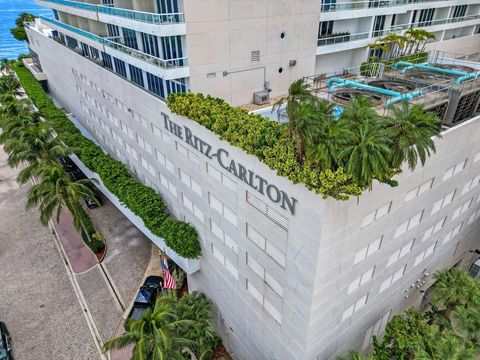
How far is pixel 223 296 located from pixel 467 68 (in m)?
26.8

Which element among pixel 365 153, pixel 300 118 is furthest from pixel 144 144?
pixel 365 153

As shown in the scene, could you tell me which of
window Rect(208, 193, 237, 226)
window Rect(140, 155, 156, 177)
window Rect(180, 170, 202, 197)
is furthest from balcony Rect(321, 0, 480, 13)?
window Rect(208, 193, 237, 226)

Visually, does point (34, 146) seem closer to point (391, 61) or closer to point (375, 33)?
point (391, 61)

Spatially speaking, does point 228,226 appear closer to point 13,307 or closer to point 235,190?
point 235,190

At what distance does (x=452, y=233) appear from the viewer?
24484 millimetres

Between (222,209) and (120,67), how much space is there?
20.7 metres

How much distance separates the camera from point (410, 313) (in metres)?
20.6

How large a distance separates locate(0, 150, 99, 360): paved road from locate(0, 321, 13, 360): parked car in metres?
0.45

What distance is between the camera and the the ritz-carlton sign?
14.2 m

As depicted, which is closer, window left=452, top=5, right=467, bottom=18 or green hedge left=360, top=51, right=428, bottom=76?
green hedge left=360, top=51, right=428, bottom=76

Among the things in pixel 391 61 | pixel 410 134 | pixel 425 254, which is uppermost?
pixel 410 134

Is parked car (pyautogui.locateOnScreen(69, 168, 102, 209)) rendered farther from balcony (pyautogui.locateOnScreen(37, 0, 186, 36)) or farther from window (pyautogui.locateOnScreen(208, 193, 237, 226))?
window (pyautogui.locateOnScreen(208, 193, 237, 226))

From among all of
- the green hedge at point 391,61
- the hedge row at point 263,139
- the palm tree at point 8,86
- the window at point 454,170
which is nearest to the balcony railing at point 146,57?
the hedge row at point 263,139

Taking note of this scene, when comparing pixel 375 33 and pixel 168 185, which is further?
pixel 375 33
